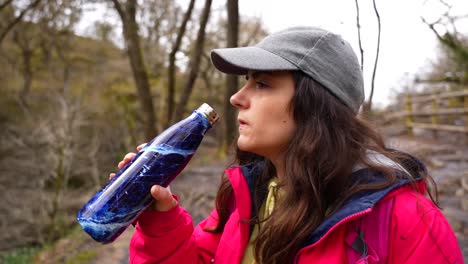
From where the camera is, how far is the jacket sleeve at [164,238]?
131 centimetres

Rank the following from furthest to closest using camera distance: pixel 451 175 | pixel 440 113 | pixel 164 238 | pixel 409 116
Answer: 1. pixel 409 116
2. pixel 440 113
3. pixel 451 175
4. pixel 164 238

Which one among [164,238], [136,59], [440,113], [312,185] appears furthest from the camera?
[440,113]

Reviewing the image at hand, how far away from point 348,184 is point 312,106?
26 centimetres

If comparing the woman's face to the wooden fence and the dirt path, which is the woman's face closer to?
A: the dirt path

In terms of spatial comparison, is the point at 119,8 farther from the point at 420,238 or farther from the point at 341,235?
the point at 420,238

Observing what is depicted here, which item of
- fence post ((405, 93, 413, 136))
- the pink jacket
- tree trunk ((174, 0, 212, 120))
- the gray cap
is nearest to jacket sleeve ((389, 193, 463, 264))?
the pink jacket

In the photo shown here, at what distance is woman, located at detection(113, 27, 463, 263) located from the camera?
107cm

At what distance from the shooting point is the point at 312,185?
120 centimetres

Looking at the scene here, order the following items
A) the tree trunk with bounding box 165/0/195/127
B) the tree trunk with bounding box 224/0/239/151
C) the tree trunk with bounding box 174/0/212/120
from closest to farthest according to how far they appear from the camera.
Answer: the tree trunk with bounding box 224/0/239/151, the tree trunk with bounding box 174/0/212/120, the tree trunk with bounding box 165/0/195/127

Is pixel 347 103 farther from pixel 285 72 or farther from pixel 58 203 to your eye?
pixel 58 203

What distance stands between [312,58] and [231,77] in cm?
227

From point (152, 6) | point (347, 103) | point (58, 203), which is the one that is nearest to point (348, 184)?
point (347, 103)

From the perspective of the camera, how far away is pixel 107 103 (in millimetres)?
12594

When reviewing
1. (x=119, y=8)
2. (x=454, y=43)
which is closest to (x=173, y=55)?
(x=119, y=8)
